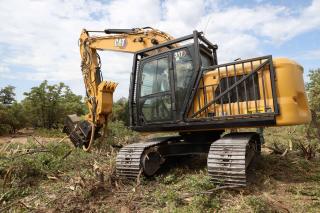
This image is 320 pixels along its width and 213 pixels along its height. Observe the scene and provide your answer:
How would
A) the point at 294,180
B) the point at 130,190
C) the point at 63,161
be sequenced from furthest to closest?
the point at 63,161
the point at 294,180
the point at 130,190

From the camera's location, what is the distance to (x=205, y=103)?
19.1ft

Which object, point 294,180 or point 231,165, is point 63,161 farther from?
point 294,180

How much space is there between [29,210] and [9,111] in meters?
16.2

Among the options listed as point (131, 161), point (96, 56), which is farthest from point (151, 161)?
point (96, 56)

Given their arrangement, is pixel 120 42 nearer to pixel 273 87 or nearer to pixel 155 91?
pixel 155 91

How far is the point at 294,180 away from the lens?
5.86 meters

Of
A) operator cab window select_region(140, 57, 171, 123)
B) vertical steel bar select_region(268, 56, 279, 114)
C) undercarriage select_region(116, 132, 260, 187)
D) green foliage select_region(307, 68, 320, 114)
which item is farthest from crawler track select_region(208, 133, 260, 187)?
green foliage select_region(307, 68, 320, 114)

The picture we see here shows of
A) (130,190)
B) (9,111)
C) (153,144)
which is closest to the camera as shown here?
(130,190)

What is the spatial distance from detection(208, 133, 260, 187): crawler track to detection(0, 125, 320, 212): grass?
0.62ft

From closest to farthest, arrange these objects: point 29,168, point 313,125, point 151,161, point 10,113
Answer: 1. point 151,161
2. point 29,168
3. point 313,125
4. point 10,113

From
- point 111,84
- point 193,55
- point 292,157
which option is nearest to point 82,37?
point 111,84

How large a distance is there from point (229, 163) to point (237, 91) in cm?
133

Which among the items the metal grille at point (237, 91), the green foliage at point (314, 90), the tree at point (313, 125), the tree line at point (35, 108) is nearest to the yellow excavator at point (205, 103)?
the metal grille at point (237, 91)

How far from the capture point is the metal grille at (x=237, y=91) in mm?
5273
